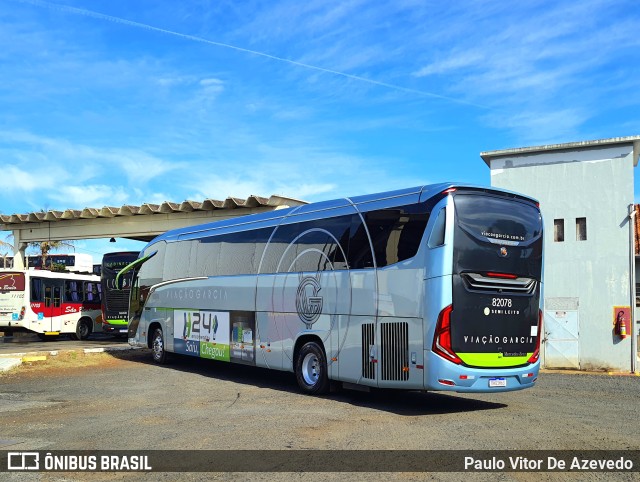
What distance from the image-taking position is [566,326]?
20.9m

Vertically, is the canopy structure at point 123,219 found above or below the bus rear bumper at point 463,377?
above

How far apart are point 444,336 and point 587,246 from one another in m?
12.8

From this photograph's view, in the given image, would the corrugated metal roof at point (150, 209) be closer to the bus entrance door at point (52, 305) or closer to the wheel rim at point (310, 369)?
the bus entrance door at point (52, 305)

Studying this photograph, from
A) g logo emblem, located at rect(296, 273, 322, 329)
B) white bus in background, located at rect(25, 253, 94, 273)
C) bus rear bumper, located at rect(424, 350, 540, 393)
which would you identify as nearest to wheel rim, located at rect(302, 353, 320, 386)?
g logo emblem, located at rect(296, 273, 322, 329)

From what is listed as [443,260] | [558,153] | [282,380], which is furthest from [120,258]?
[443,260]

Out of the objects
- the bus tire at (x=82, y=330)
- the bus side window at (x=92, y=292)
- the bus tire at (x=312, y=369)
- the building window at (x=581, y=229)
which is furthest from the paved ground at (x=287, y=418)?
the bus side window at (x=92, y=292)

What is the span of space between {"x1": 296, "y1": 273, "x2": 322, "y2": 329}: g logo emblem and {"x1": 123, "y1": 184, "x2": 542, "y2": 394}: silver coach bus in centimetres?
3

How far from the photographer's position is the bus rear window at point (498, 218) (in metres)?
10.1

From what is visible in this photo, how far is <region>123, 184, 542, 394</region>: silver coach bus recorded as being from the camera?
9.89 meters

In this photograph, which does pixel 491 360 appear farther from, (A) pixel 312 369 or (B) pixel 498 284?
(A) pixel 312 369

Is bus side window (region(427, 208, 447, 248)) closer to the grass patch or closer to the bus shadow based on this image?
the bus shadow

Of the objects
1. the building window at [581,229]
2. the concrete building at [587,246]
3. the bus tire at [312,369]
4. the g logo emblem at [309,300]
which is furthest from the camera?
the building window at [581,229]

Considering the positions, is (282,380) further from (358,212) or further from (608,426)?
(608,426)

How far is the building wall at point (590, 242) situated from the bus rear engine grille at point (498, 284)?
1107 centimetres
